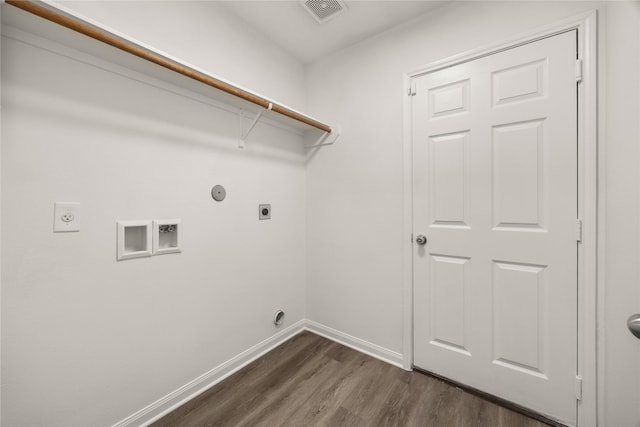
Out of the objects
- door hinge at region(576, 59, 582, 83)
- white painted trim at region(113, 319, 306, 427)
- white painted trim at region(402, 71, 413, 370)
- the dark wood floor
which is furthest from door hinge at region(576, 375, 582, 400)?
white painted trim at region(113, 319, 306, 427)

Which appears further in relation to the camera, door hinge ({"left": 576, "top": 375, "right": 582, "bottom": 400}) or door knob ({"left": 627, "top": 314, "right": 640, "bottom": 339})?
door hinge ({"left": 576, "top": 375, "right": 582, "bottom": 400})

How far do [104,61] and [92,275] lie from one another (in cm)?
97

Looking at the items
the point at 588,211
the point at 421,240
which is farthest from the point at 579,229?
the point at 421,240

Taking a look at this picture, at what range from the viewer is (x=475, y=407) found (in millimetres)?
1421

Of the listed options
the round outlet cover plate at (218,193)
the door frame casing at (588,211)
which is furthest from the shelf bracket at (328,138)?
the door frame casing at (588,211)

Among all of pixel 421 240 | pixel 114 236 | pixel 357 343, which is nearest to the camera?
pixel 114 236

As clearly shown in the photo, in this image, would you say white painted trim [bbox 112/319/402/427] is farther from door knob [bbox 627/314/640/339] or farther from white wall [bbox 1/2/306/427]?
door knob [bbox 627/314/640/339]

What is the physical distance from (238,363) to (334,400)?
697 millimetres

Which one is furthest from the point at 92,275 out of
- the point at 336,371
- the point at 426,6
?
the point at 426,6

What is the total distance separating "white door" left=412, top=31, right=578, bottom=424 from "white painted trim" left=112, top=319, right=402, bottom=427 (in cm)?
35

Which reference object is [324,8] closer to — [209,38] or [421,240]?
[209,38]

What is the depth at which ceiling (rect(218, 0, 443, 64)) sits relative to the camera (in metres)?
1.61

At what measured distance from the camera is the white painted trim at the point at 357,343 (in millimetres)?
1822

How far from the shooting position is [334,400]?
1.48m
